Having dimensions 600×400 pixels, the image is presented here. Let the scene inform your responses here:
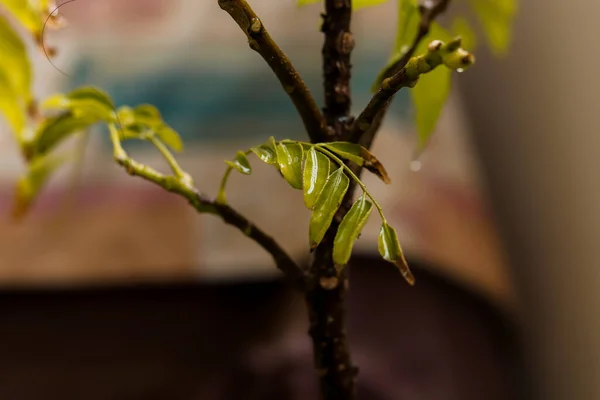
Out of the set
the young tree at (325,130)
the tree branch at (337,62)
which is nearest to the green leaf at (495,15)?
the young tree at (325,130)

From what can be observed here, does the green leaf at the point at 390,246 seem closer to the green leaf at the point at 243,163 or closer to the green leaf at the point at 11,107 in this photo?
the green leaf at the point at 243,163

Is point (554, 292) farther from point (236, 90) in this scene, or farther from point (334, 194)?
point (334, 194)

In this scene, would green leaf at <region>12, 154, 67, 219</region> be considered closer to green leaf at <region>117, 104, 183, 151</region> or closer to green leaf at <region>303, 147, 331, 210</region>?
green leaf at <region>117, 104, 183, 151</region>

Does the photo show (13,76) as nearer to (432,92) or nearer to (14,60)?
(14,60)

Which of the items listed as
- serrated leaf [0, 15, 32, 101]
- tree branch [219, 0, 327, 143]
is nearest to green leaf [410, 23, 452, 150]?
tree branch [219, 0, 327, 143]

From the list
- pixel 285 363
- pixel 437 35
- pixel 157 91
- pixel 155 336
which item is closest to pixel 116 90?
pixel 157 91

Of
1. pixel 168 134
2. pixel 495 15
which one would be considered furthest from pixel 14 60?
pixel 495 15

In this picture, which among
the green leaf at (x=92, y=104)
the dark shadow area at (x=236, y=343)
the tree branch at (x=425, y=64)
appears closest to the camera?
the tree branch at (x=425, y=64)

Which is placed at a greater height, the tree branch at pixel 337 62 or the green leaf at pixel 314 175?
the tree branch at pixel 337 62
